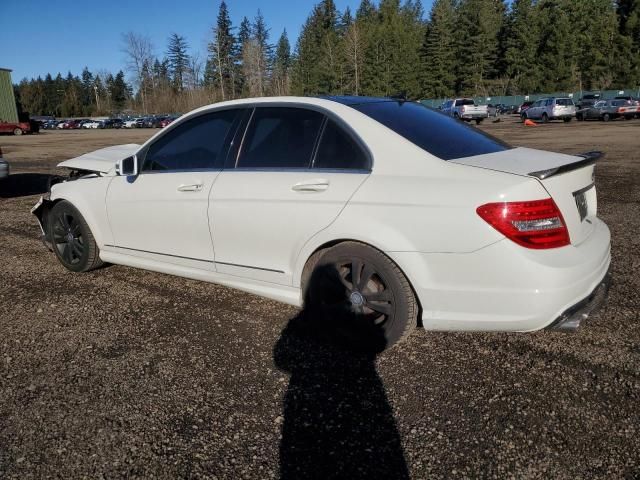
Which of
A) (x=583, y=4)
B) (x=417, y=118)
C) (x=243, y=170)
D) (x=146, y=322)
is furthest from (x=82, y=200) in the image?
(x=583, y=4)

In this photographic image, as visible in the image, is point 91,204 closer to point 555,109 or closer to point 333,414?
point 333,414

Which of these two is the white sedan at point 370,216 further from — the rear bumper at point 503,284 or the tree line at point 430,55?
the tree line at point 430,55

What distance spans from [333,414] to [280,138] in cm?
181

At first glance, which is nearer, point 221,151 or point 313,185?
point 313,185

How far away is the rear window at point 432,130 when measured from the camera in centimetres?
298

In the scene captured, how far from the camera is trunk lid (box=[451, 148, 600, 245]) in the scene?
8.57ft

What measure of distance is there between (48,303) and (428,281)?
3116mm

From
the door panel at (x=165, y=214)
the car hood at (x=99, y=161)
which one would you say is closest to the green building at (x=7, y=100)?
the car hood at (x=99, y=161)

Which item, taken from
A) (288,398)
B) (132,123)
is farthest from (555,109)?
(132,123)

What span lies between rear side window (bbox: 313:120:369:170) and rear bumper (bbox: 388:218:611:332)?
0.63 metres

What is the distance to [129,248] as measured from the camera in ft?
13.7

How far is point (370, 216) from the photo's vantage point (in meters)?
2.81

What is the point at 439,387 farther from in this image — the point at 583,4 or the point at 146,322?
the point at 583,4

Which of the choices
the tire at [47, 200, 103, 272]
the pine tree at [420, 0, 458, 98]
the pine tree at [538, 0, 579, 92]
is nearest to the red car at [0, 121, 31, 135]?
the tire at [47, 200, 103, 272]
